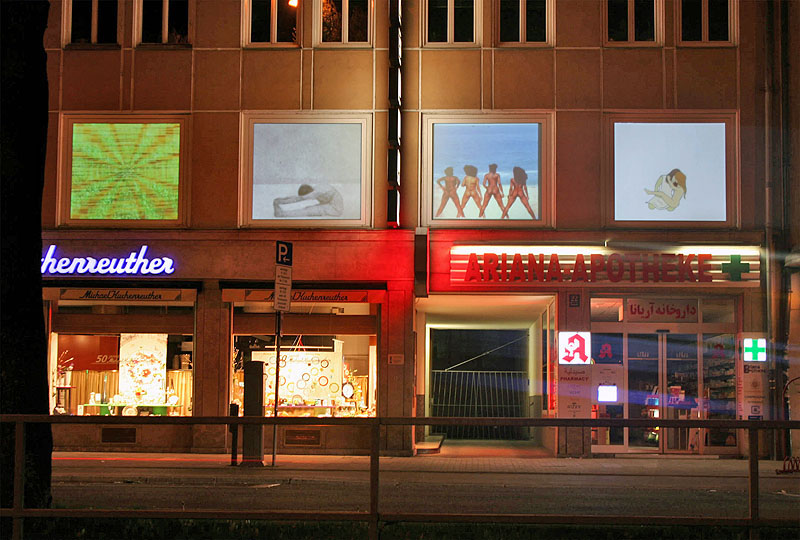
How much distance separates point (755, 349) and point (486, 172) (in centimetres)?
664

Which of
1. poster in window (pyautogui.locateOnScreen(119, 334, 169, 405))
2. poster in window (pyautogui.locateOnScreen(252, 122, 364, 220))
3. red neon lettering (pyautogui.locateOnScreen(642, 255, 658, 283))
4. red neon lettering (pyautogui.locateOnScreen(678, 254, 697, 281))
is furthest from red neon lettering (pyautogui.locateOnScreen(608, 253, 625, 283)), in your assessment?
poster in window (pyautogui.locateOnScreen(119, 334, 169, 405))

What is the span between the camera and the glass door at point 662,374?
20453 millimetres

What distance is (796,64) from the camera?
19.8m

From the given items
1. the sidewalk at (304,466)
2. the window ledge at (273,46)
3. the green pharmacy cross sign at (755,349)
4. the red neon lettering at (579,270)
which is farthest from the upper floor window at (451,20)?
the sidewalk at (304,466)

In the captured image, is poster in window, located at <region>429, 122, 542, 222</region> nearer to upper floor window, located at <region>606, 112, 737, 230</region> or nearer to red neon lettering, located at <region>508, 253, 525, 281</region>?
red neon lettering, located at <region>508, 253, 525, 281</region>

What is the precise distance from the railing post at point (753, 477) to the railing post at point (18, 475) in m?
5.23

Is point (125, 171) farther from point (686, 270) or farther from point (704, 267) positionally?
point (704, 267)

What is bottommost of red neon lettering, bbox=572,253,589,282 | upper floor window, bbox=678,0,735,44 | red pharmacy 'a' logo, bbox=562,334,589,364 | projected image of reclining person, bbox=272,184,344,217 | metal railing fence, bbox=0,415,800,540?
metal railing fence, bbox=0,415,800,540

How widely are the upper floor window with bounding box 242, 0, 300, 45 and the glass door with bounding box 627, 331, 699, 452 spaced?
9827 mm

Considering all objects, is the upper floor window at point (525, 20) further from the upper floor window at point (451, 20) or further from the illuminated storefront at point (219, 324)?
the illuminated storefront at point (219, 324)

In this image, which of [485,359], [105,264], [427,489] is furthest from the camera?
[485,359]

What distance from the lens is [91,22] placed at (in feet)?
69.4

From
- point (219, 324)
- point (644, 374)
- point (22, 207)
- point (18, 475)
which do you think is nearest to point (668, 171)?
point (644, 374)

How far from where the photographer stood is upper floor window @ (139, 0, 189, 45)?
21.0 metres
